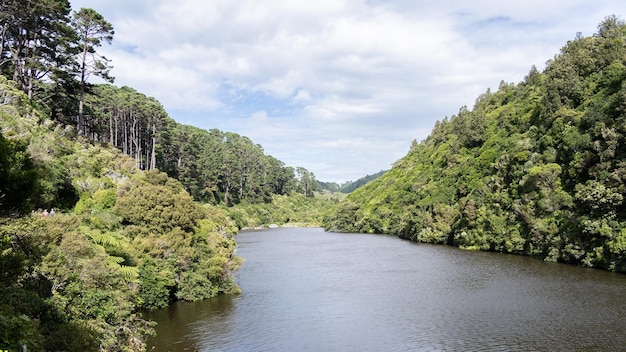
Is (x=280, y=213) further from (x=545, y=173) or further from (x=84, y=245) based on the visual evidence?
(x=84, y=245)

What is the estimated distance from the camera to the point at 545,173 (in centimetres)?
6306

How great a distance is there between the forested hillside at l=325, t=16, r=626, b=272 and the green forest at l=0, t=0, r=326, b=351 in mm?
42641

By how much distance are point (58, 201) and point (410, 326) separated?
27590 mm

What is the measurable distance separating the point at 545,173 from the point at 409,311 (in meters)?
40.0

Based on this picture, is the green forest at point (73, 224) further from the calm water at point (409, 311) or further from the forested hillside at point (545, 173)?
the forested hillside at point (545, 173)

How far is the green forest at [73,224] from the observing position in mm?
14977

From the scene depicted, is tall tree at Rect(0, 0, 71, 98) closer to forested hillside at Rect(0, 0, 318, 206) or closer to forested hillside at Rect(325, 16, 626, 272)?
forested hillside at Rect(0, 0, 318, 206)

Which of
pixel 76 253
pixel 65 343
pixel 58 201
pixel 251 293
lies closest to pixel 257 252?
pixel 251 293

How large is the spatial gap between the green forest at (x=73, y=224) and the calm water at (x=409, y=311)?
428cm

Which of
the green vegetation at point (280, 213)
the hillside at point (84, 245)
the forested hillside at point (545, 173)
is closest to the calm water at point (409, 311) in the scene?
the hillside at point (84, 245)

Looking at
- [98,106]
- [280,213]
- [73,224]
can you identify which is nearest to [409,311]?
[73,224]

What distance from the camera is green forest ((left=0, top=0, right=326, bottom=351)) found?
14977mm

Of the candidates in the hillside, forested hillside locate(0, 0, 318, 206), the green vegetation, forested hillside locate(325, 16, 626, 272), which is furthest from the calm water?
the green vegetation

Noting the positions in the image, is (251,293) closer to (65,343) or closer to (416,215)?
(65,343)
